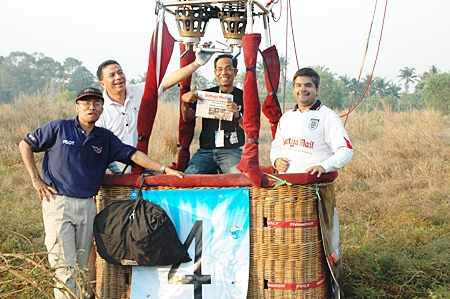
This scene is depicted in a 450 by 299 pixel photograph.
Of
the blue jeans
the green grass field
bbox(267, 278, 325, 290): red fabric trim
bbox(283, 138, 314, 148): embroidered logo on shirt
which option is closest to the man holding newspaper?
the blue jeans

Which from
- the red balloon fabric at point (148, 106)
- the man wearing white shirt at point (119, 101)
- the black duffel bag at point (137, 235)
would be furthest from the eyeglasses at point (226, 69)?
the black duffel bag at point (137, 235)

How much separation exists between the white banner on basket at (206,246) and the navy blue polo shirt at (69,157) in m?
0.43

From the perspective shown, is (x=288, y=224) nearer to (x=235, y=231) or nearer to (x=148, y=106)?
(x=235, y=231)

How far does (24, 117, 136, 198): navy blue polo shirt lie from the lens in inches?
154

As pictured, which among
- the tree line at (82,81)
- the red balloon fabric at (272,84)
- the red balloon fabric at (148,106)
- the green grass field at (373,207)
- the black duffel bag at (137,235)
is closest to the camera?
the black duffel bag at (137,235)

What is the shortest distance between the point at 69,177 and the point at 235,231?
1149 millimetres

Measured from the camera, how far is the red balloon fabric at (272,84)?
4.74 meters

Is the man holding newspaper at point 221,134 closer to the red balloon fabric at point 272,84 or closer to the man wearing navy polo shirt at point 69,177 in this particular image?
the red balloon fabric at point 272,84

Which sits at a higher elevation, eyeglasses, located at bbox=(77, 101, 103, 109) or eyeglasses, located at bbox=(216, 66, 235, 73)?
eyeglasses, located at bbox=(216, 66, 235, 73)

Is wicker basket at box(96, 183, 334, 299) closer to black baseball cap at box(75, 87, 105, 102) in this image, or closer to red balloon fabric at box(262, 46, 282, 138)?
red balloon fabric at box(262, 46, 282, 138)

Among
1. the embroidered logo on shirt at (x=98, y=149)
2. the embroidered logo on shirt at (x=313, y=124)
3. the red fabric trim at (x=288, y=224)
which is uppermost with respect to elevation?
the embroidered logo on shirt at (x=313, y=124)

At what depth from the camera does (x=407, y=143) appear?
1082 cm

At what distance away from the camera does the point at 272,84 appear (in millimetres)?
4754

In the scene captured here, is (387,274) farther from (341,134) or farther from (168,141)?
Result: (168,141)
